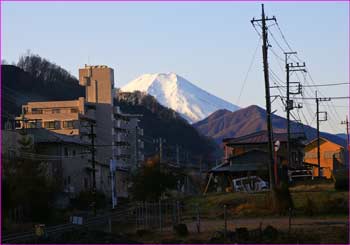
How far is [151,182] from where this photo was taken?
180 feet

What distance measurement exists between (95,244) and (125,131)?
8305 cm

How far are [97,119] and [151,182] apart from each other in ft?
146

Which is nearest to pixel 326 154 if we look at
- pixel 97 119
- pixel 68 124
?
pixel 97 119

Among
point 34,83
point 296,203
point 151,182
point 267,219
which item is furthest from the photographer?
point 34,83

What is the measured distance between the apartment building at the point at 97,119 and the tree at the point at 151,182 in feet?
88.7

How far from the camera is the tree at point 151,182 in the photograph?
54781mm

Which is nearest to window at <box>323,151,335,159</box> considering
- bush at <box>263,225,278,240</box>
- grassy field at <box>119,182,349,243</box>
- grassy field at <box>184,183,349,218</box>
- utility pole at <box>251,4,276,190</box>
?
grassy field at <box>119,182,349,243</box>

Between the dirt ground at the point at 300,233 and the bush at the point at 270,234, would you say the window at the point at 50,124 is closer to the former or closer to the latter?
the dirt ground at the point at 300,233

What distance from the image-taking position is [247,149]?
70312mm

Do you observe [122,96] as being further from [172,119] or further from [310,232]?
[310,232]

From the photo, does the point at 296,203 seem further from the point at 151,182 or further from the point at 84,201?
the point at 84,201

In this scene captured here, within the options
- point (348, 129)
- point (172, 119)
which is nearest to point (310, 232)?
point (348, 129)

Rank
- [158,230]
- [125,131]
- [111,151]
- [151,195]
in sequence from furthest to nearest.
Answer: [125,131], [111,151], [151,195], [158,230]

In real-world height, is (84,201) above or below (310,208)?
above
